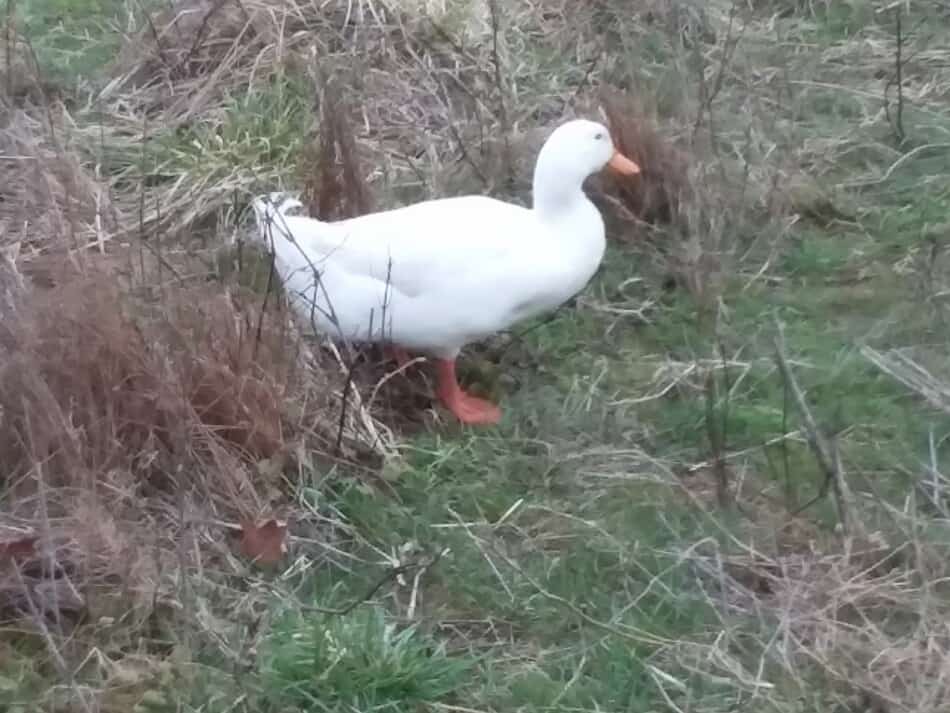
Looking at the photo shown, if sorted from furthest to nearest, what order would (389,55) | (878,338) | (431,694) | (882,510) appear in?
(389,55)
(878,338)
(882,510)
(431,694)

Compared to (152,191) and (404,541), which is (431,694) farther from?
(152,191)

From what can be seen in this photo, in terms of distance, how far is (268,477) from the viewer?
3068 mm

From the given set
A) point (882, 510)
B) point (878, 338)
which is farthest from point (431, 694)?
point (878, 338)

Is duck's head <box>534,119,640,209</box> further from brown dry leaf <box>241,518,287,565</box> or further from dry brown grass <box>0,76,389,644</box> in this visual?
brown dry leaf <box>241,518,287,565</box>

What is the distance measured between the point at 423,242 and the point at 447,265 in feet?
0.23

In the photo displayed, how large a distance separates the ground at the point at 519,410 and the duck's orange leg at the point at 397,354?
5 centimetres

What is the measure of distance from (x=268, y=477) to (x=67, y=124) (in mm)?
1998

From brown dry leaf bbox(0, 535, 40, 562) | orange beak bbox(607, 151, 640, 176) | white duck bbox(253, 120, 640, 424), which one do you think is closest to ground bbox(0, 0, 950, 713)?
brown dry leaf bbox(0, 535, 40, 562)

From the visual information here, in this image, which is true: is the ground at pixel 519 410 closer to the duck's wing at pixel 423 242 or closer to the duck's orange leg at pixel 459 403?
the duck's orange leg at pixel 459 403

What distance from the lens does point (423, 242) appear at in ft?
11.0

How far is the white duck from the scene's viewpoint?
11.0 feet

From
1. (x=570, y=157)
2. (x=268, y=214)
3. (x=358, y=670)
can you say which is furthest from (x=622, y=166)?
(x=358, y=670)

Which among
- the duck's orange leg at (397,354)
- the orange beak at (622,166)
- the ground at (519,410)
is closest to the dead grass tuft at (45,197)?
the ground at (519,410)

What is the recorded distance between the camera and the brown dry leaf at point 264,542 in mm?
2932
